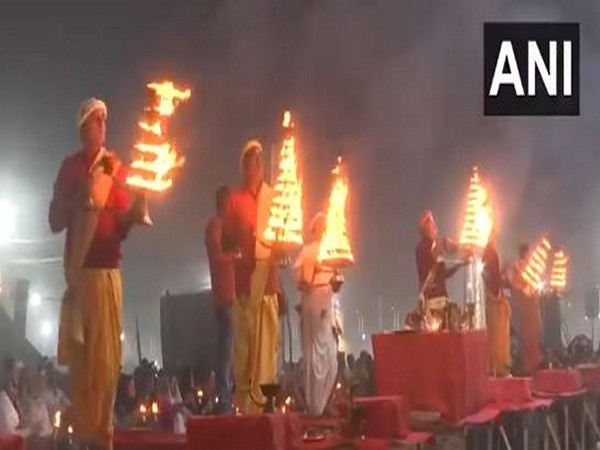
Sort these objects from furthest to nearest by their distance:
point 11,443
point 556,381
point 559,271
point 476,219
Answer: point 559,271 < point 556,381 < point 476,219 < point 11,443

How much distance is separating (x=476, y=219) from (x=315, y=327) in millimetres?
2277

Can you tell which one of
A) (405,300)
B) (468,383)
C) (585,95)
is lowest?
(468,383)

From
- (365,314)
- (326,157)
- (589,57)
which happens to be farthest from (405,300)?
(589,57)

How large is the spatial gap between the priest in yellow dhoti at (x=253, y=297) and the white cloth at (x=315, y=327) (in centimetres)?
82

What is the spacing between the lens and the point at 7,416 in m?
5.40

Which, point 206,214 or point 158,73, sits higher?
point 158,73

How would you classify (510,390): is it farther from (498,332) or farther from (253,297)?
(253,297)

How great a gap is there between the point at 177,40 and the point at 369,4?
1857 mm

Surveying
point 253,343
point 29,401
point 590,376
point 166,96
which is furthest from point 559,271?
point 166,96

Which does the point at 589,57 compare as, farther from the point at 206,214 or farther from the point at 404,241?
the point at 206,214

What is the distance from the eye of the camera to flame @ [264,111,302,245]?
558 centimetres

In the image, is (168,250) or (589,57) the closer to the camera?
(168,250)

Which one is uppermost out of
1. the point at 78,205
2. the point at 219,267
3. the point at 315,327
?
the point at 78,205

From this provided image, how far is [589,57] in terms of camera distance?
31.0 ft
